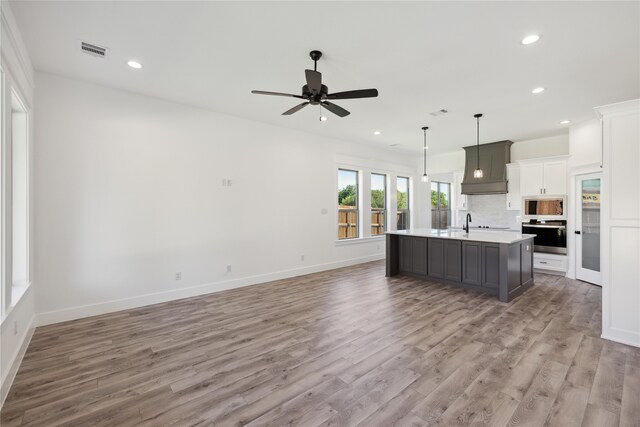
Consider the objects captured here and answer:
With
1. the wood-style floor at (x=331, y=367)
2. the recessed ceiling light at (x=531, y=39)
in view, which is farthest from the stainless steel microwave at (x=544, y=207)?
the recessed ceiling light at (x=531, y=39)

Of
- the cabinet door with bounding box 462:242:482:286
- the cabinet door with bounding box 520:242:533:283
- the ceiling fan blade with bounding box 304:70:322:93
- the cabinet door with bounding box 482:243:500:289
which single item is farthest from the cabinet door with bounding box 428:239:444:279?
the ceiling fan blade with bounding box 304:70:322:93

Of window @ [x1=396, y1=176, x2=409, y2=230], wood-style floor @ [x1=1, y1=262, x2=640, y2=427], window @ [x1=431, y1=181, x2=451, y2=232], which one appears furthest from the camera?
window @ [x1=431, y1=181, x2=451, y2=232]

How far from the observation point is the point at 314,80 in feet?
9.17

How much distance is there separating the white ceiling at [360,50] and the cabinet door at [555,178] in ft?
4.95

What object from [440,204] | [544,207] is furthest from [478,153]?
[440,204]

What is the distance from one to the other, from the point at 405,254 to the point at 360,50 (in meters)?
3.96

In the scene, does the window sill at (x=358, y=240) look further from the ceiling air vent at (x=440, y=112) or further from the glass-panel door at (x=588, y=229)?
the glass-panel door at (x=588, y=229)

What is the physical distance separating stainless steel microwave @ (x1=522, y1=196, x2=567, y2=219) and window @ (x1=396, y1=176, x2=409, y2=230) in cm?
314

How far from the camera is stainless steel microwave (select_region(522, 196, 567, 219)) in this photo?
18.9ft

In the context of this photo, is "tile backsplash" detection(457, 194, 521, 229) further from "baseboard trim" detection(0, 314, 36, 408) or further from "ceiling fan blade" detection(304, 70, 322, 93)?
"baseboard trim" detection(0, 314, 36, 408)

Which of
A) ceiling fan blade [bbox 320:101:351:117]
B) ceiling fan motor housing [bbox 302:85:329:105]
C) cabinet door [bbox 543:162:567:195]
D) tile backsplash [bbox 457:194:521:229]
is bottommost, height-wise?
tile backsplash [bbox 457:194:521:229]

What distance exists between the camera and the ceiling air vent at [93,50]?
9.44 feet

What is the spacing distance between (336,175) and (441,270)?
305 cm

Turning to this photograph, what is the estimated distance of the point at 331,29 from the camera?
8.52ft
